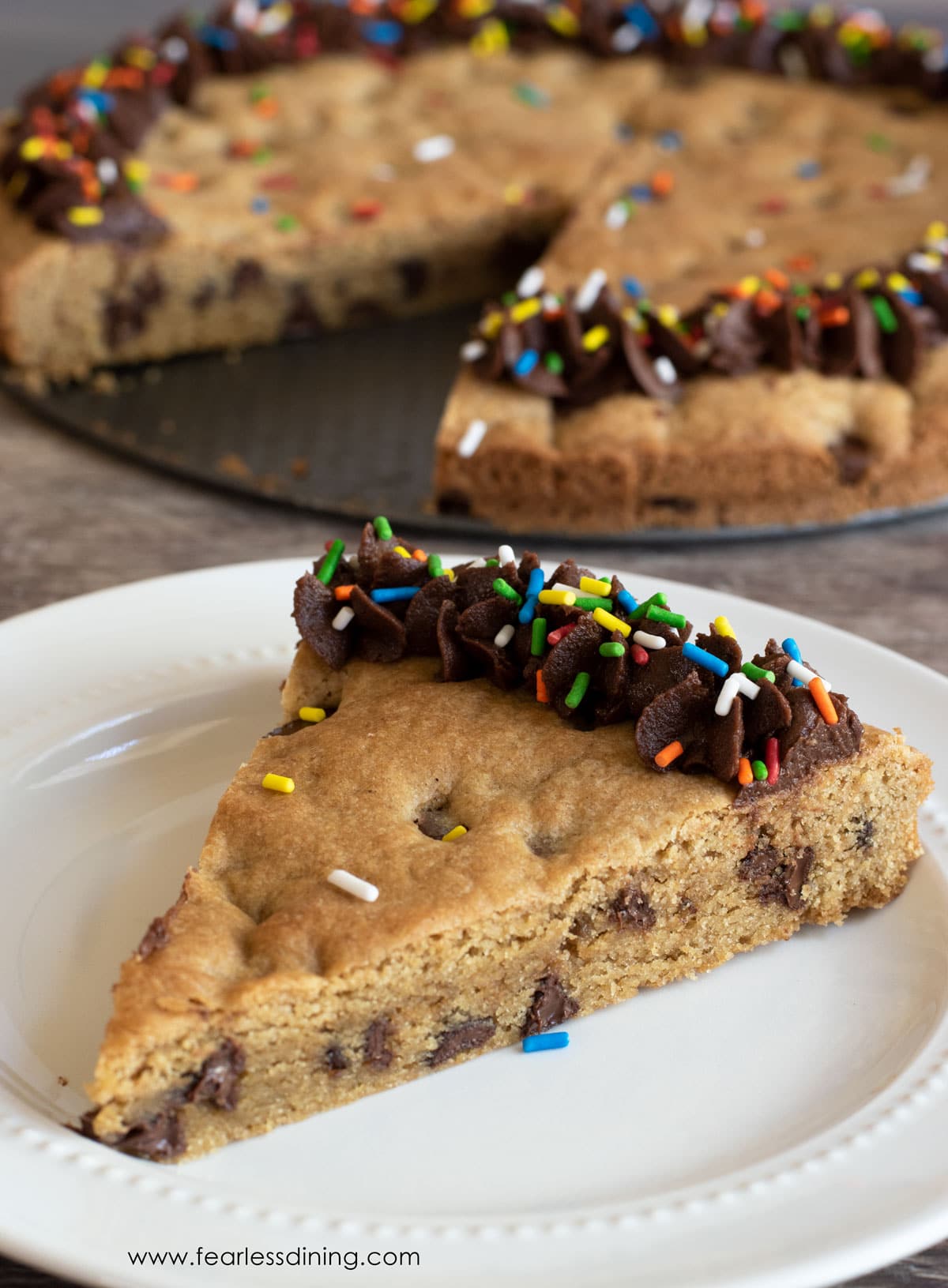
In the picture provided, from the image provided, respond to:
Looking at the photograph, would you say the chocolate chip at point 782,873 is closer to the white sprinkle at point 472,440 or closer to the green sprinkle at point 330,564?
the green sprinkle at point 330,564

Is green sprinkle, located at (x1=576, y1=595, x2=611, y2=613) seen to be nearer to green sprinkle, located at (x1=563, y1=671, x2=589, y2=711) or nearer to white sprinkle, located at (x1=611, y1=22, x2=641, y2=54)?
green sprinkle, located at (x1=563, y1=671, x2=589, y2=711)

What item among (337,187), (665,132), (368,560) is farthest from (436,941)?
(665,132)

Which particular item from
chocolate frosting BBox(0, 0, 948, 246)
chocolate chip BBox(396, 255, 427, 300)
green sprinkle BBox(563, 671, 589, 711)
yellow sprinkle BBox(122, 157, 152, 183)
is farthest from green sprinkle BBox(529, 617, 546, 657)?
chocolate frosting BBox(0, 0, 948, 246)

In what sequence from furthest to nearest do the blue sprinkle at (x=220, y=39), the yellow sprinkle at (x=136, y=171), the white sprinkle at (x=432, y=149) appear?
1. the blue sprinkle at (x=220, y=39)
2. the white sprinkle at (x=432, y=149)
3. the yellow sprinkle at (x=136, y=171)

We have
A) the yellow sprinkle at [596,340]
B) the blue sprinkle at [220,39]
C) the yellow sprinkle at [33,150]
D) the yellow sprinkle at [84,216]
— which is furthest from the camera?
the blue sprinkle at [220,39]

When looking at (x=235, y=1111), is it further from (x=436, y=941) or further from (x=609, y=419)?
(x=609, y=419)

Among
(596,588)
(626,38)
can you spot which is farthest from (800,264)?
(596,588)

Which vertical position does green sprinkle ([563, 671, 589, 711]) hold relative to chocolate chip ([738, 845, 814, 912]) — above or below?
above

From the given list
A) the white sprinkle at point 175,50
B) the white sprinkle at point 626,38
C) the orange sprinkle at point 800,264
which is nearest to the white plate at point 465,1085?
the orange sprinkle at point 800,264
